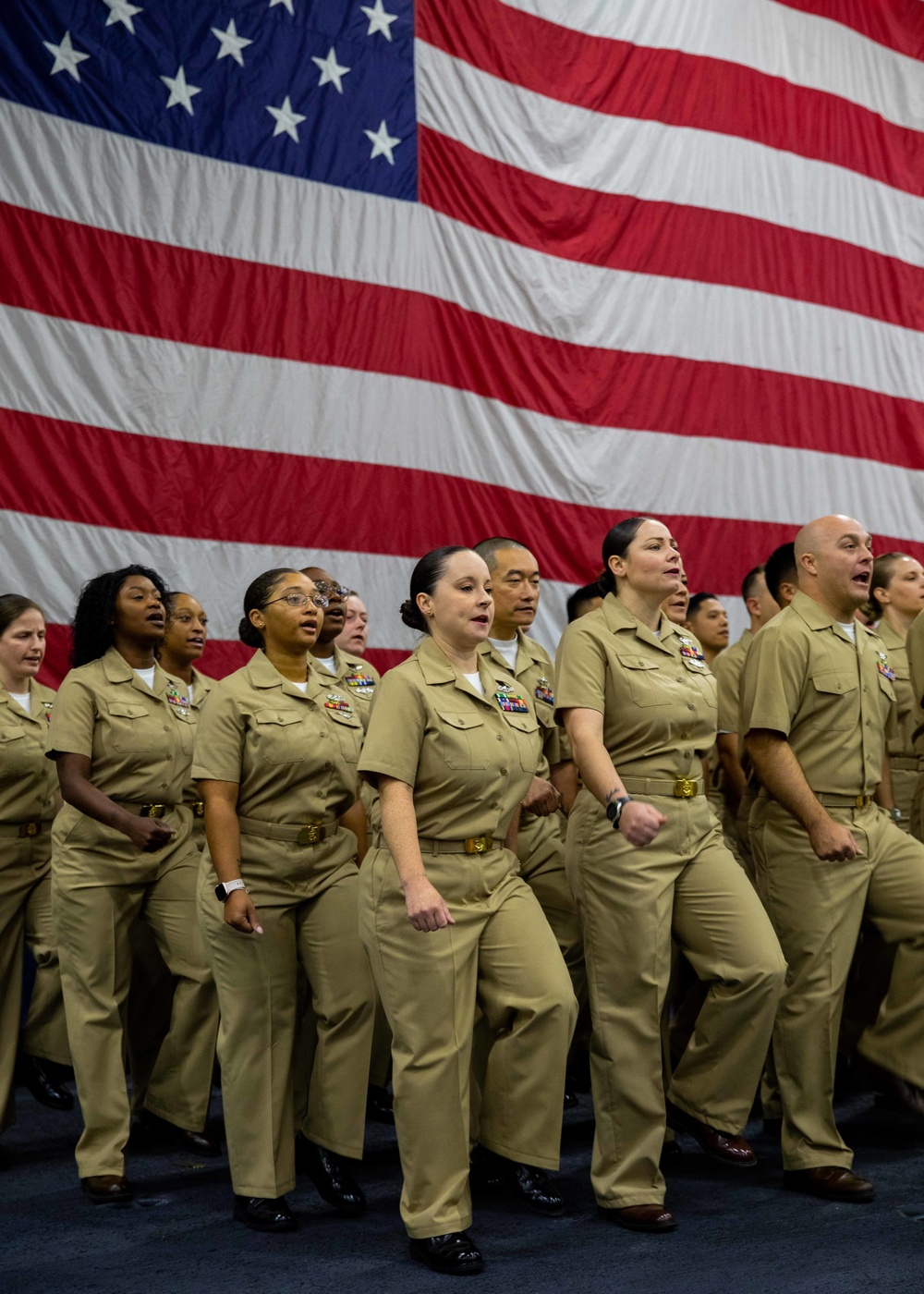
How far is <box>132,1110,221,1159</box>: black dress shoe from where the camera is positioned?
13.9 feet

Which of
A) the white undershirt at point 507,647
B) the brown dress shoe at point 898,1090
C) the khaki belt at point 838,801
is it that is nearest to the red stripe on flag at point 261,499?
the white undershirt at point 507,647

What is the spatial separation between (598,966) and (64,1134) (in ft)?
6.94

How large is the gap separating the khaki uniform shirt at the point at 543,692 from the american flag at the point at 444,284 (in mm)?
1580

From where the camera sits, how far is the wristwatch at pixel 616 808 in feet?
10.5

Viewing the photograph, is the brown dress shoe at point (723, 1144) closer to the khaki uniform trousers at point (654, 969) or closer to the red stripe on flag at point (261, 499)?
the khaki uniform trousers at point (654, 969)

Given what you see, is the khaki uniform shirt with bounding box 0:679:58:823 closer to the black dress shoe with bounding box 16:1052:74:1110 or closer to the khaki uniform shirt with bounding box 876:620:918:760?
the black dress shoe with bounding box 16:1052:74:1110

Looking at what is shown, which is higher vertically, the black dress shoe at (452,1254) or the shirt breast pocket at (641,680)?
the shirt breast pocket at (641,680)

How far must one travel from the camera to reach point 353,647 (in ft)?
18.2

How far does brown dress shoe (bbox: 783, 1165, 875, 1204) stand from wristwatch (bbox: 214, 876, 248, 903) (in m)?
1.61

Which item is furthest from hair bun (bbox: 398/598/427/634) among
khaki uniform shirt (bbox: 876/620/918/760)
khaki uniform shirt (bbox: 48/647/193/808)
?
khaki uniform shirt (bbox: 876/620/918/760)

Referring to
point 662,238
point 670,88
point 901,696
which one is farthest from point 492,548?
point 670,88

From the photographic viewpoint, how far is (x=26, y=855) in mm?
4547

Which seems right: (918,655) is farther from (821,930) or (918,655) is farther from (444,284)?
(444,284)

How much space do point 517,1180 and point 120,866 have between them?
4.63 ft
